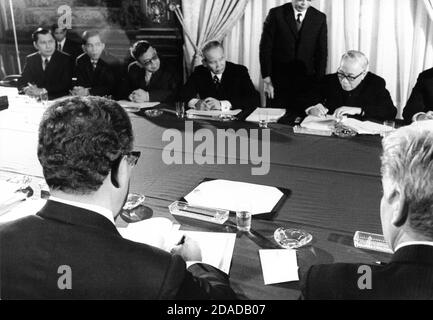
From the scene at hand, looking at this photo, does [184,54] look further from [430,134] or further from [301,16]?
[430,134]

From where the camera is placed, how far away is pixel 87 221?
1074 millimetres

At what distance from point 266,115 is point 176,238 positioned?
1.59 metres

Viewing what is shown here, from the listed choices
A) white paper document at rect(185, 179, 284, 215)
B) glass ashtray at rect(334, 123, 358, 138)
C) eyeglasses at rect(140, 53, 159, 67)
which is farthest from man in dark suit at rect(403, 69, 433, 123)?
eyeglasses at rect(140, 53, 159, 67)

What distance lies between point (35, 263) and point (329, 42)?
408 cm

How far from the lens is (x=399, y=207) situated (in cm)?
101

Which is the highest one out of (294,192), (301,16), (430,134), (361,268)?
(301,16)

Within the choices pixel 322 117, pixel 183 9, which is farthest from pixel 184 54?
pixel 322 117

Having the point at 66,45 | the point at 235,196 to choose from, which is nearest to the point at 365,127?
the point at 235,196

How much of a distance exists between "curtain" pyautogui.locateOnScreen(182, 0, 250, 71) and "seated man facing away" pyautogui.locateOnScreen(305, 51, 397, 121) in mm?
1608

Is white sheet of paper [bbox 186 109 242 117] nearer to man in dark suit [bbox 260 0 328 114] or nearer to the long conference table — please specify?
the long conference table

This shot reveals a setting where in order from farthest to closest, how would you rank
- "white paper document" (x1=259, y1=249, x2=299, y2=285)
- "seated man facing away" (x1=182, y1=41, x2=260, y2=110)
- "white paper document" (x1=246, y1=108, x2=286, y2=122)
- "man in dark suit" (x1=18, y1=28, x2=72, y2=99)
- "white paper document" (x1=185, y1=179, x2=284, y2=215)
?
"man in dark suit" (x1=18, y1=28, x2=72, y2=99)
"seated man facing away" (x1=182, y1=41, x2=260, y2=110)
"white paper document" (x1=246, y1=108, x2=286, y2=122)
"white paper document" (x1=185, y1=179, x2=284, y2=215)
"white paper document" (x1=259, y1=249, x2=299, y2=285)

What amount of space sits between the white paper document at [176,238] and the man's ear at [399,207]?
1.74 ft

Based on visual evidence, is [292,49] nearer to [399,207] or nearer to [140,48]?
[140,48]

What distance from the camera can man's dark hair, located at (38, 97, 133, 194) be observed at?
1096mm
